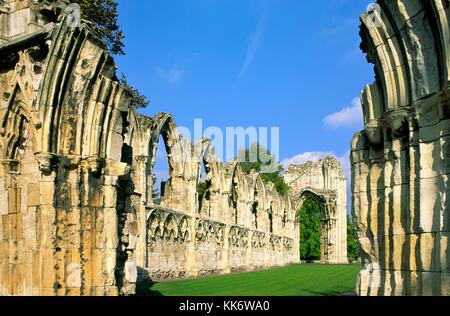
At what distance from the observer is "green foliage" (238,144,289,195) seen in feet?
161

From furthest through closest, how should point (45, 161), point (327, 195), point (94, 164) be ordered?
1. point (327, 195)
2. point (94, 164)
3. point (45, 161)

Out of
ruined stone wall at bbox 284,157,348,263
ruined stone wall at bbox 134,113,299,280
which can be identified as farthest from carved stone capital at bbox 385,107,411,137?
ruined stone wall at bbox 284,157,348,263

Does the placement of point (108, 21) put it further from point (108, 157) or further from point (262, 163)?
point (262, 163)

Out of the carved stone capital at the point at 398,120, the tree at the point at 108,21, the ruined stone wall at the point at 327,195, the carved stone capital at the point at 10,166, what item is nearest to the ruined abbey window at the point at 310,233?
the ruined stone wall at the point at 327,195

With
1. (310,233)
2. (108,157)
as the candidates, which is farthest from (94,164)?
(310,233)

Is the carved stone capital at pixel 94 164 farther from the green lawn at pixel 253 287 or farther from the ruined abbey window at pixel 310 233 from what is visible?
the ruined abbey window at pixel 310 233

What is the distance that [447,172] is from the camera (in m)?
4.26

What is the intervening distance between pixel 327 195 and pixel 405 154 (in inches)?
1453

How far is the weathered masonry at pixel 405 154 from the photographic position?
4297 mm

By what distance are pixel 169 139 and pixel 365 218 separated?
52.7 feet

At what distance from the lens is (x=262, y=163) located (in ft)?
175

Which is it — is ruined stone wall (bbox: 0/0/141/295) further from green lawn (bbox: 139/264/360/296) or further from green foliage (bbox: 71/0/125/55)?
green foliage (bbox: 71/0/125/55)

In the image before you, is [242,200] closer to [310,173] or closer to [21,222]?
[310,173]

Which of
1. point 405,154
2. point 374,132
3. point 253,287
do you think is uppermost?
point 374,132
